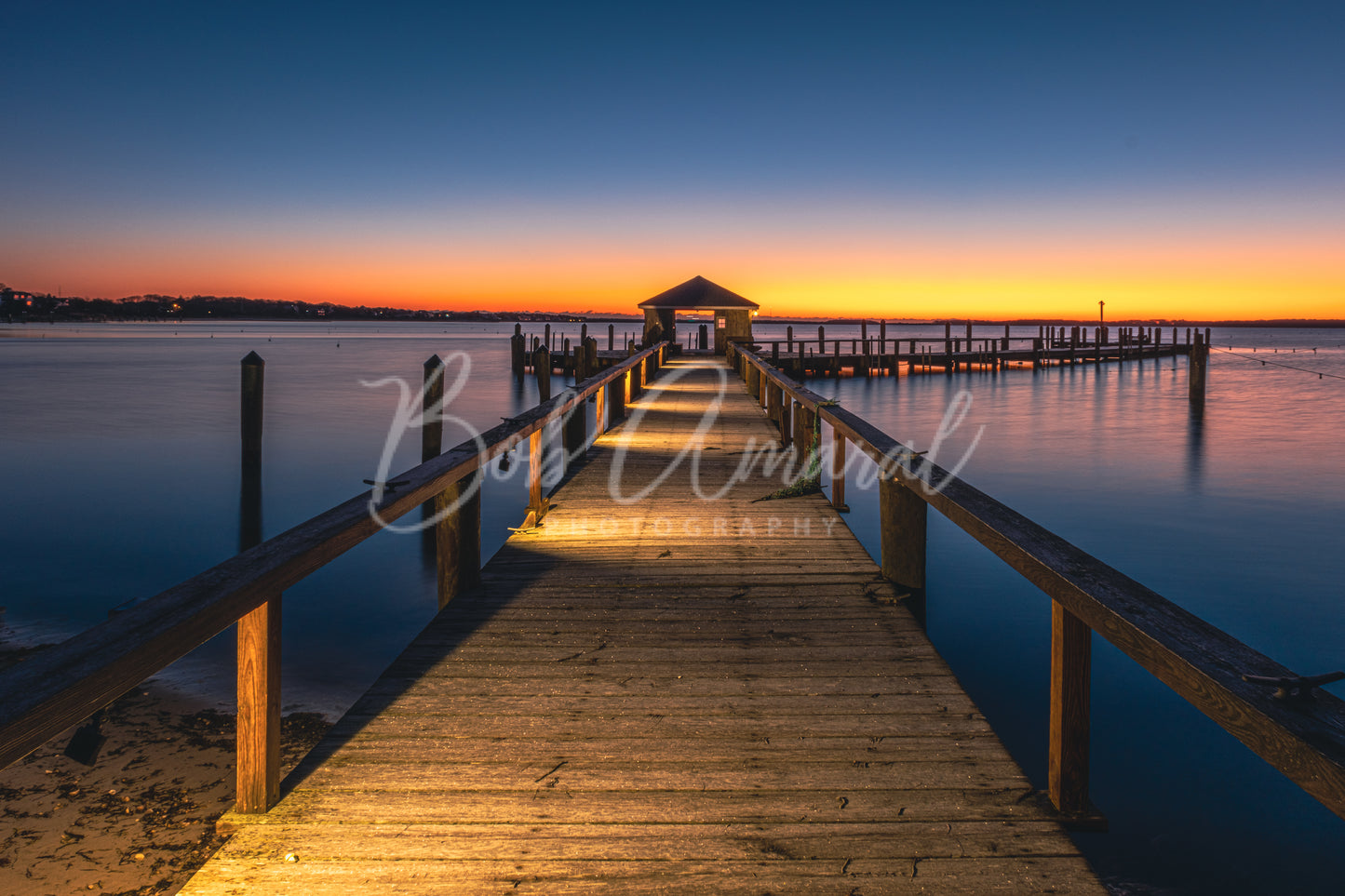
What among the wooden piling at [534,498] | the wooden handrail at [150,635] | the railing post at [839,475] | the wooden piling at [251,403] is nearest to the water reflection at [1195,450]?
the railing post at [839,475]

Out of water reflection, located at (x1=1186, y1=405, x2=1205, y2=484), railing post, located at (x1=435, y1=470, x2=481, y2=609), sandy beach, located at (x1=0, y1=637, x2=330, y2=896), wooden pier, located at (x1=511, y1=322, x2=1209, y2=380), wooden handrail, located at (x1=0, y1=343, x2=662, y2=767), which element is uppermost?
wooden pier, located at (x1=511, y1=322, x2=1209, y2=380)

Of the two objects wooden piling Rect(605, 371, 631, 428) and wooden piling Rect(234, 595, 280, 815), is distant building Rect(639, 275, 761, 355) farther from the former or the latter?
wooden piling Rect(234, 595, 280, 815)

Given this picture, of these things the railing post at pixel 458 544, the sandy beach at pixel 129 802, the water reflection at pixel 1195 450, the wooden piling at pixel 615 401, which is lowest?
the sandy beach at pixel 129 802

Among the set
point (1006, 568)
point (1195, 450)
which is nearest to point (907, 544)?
point (1006, 568)

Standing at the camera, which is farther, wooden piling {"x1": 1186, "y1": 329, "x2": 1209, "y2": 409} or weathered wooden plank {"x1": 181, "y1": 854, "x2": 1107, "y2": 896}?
wooden piling {"x1": 1186, "y1": 329, "x2": 1209, "y2": 409}

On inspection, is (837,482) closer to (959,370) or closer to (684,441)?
(684,441)

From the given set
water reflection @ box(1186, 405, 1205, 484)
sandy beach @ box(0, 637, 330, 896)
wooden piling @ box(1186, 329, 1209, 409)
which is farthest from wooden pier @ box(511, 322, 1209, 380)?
sandy beach @ box(0, 637, 330, 896)

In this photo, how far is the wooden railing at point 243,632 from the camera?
1.49m

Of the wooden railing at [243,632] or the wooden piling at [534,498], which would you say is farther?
the wooden piling at [534,498]

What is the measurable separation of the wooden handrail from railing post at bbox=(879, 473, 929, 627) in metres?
2.66

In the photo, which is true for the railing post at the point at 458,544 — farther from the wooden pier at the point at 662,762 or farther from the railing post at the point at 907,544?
the railing post at the point at 907,544

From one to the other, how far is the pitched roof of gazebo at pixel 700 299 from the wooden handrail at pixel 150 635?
75.2 feet

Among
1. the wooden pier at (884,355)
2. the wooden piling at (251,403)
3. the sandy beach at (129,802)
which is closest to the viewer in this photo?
the sandy beach at (129,802)

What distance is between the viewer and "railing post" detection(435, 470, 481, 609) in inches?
170
